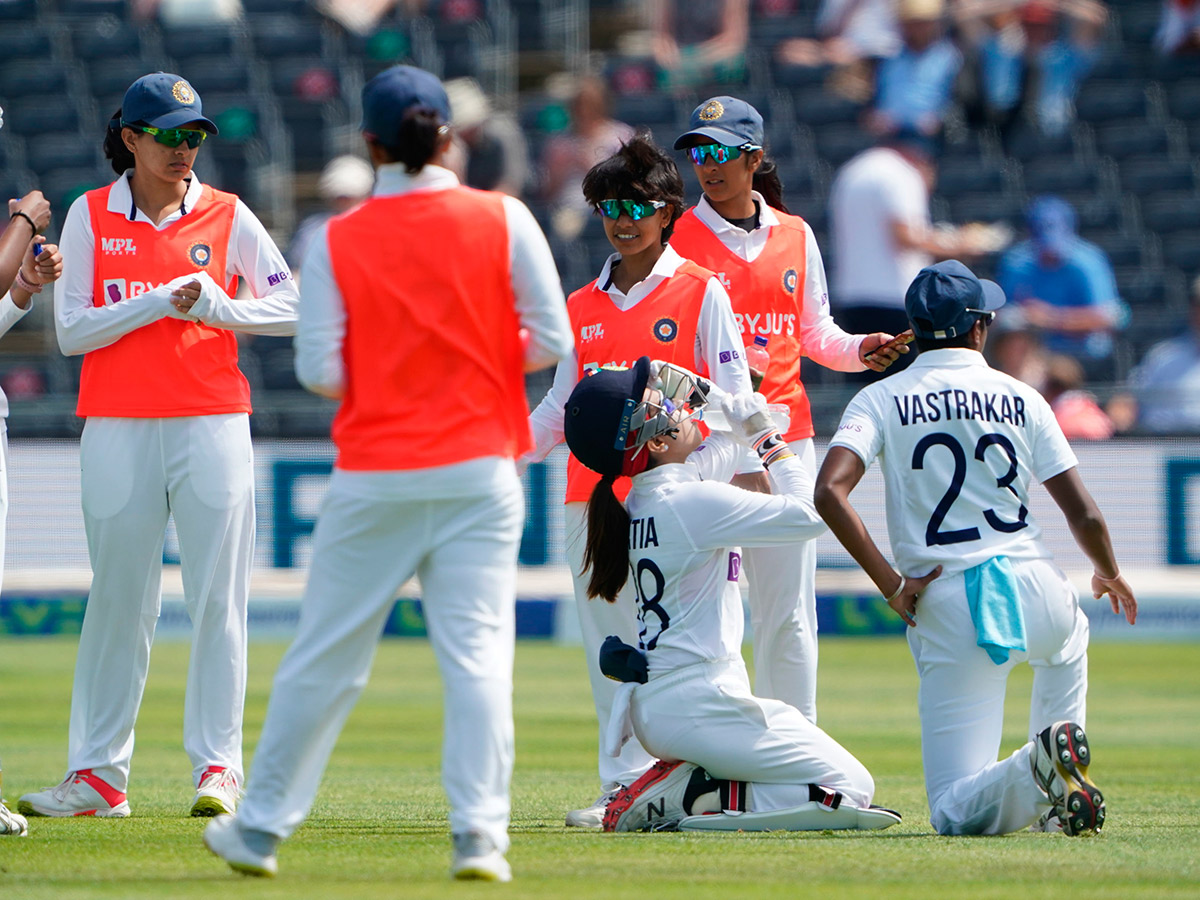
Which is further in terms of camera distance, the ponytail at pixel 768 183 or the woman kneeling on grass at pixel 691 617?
the ponytail at pixel 768 183

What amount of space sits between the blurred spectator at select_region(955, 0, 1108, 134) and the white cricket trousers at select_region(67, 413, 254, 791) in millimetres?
13185

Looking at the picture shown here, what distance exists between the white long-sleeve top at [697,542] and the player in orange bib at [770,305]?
0.61m

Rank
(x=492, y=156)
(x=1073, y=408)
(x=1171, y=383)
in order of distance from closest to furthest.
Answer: (x=1073, y=408)
(x=1171, y=383)
(x=492, y=156)

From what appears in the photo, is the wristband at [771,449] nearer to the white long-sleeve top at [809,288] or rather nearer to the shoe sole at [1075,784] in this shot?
the white long-sleeve top at [809,288]

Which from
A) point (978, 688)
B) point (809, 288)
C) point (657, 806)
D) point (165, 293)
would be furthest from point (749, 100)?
point (657, 806)

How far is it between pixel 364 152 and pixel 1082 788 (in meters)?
14.1

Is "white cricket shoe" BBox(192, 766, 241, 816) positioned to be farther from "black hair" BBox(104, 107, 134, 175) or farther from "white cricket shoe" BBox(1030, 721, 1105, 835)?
"white cricket shoe" BBox(1030, 721, 1105, 835)

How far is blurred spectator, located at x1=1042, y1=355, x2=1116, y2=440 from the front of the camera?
45.9 ft

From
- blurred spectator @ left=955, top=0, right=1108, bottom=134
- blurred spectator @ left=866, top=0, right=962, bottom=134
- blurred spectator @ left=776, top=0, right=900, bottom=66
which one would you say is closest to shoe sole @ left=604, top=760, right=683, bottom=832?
blurred spectator @ left=866, top=0, right=962, bottom=134

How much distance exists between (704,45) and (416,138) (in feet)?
47.4

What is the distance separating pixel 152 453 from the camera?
6.25 m

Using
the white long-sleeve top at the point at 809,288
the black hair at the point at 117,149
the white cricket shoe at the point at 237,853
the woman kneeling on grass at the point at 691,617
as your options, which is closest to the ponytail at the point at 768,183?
the white long-sleeve top at the point at 809,288

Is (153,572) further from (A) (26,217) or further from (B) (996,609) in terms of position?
(B) (996,609)

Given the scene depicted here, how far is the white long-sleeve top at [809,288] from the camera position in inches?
267
